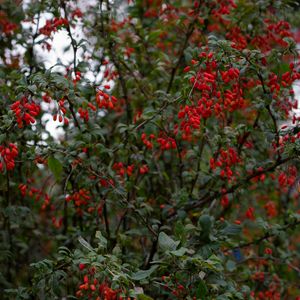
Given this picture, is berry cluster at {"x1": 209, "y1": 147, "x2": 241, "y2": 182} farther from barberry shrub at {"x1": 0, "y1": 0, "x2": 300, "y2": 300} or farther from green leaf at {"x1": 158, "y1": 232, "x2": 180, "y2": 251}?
green leaf at {"x1": 158, "y1": 232, "x2": 180, "y2": 251}

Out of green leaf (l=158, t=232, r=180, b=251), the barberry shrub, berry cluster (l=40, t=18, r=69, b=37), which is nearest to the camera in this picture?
green leaf (l=158, t=232, r=180, b=251)

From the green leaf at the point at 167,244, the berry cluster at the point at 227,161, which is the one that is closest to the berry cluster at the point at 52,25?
the berry cluster at the point at 227,161

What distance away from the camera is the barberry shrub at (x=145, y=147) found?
113 inches

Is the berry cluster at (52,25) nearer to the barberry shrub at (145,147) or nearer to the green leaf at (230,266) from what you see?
the barberry shrub at (145,147)

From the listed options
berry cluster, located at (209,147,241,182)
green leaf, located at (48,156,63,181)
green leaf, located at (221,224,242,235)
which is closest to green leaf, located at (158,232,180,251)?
green leaf, located at (221,224,242,235)

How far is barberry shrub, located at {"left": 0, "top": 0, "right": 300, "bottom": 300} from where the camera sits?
9.45ft

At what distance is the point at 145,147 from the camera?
13.1ft

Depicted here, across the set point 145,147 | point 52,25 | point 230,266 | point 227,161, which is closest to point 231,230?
point 227,161

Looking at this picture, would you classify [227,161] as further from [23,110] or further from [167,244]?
[23,110]

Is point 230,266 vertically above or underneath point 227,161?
underneath

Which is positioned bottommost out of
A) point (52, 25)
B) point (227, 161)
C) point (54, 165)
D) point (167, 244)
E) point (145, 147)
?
point (167, 244)

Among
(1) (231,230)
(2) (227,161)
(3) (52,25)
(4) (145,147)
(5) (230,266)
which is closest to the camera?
(1) (231,230)

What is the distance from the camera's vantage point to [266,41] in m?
4.20

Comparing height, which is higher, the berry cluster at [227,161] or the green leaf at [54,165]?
the berry cluster at [227,161]
